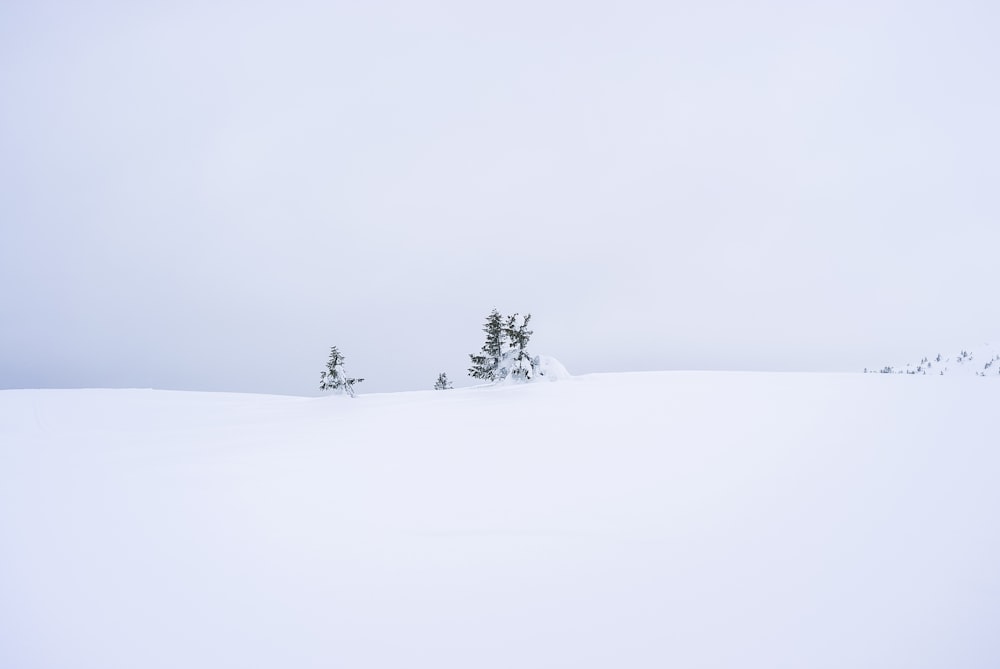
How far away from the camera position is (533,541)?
3453mm

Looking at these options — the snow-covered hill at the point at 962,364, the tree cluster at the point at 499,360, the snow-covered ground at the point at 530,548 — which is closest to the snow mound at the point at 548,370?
the tree cluster at the point at 499,360

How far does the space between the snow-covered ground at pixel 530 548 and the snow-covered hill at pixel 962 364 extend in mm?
13640

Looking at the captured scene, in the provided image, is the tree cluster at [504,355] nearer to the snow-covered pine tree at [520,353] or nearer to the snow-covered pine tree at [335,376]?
the snow-covered pine tree at [520,353]

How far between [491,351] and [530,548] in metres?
13.8

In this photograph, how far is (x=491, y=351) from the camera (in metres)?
17.1

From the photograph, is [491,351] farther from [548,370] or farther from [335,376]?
[335,376]

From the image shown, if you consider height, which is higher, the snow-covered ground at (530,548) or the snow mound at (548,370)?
the snow mound at (548,370)

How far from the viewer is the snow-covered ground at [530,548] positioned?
93.4 inches

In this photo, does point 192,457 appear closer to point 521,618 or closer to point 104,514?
point 104,514

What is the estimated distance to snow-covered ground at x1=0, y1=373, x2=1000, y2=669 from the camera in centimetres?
237

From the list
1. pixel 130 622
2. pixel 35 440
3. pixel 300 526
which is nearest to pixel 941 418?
pixel 300 526

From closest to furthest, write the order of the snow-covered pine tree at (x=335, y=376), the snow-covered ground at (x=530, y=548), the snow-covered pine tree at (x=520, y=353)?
the snow-covered ground at (x=530, y=548)
the snow-covered pine tree at (x=520, y=353)
the snow-covered pine tree at (x=335, y=376)

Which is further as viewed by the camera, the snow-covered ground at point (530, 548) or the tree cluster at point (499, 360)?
the tree cluster at point (499, 360)

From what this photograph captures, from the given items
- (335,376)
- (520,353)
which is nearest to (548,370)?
(520,353)
